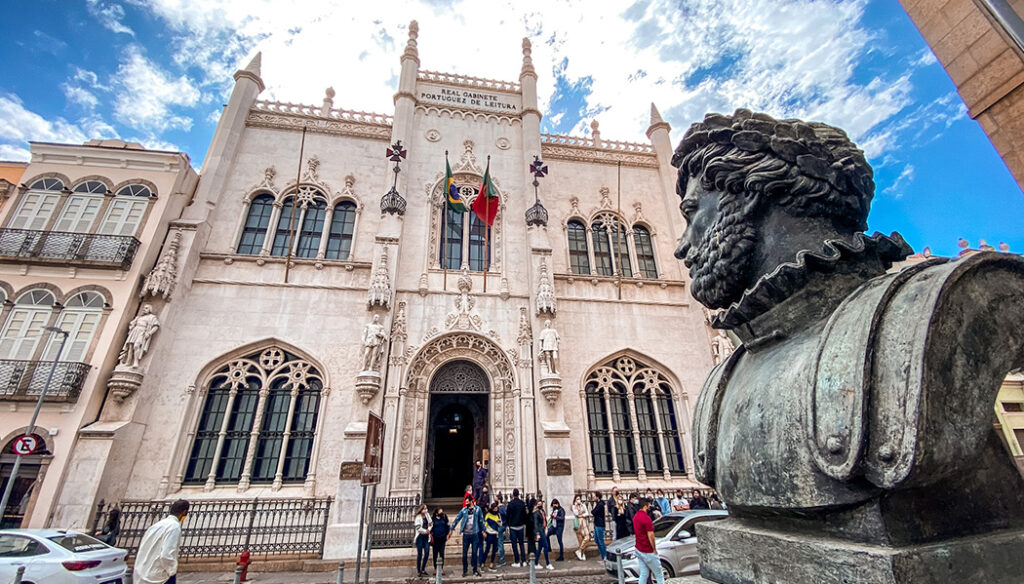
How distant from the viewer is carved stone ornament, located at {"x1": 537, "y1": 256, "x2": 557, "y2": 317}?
12773 millimetres

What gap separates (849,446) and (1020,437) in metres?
31.4

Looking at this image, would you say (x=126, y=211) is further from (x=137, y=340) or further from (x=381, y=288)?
(x=381, y=288)

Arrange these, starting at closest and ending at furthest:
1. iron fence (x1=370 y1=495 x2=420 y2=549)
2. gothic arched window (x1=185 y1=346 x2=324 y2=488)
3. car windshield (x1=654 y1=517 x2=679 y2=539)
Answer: car windshield (x1=654 y1=517 x2=679 y2=539)
iron fence (x1=370 y1=495 x2=420 y2=549)
gothic arched window (x1=185 y1=346 x2=324 y2=488)

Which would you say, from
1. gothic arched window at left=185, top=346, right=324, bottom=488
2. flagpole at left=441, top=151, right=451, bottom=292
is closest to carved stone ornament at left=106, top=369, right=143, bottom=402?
gothic arched window at left=185, top=346, right=324, bottom=488

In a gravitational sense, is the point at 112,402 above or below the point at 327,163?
below

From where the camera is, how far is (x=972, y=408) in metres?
1.20

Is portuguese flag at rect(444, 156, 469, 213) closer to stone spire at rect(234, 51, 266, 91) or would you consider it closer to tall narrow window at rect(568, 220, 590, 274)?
tall narrow window at rect(568, 220, 590, 274)

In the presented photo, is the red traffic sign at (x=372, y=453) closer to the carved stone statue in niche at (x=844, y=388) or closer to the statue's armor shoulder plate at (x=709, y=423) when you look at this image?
the statue's armor shoulder plate at (x=709, y=423)

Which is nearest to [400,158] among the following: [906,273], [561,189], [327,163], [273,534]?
[327,163]

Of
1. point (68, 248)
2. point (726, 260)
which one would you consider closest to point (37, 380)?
point (68, 248)

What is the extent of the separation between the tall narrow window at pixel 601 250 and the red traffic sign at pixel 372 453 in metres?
10.9

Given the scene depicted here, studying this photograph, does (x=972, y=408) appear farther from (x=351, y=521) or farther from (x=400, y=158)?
(x=400, y=158)

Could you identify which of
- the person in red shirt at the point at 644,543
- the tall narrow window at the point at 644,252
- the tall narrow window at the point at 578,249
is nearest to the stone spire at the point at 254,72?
the tall narrow window at the point at 578,249

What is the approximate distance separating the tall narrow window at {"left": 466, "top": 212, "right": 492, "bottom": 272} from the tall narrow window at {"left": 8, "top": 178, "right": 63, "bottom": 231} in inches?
483
